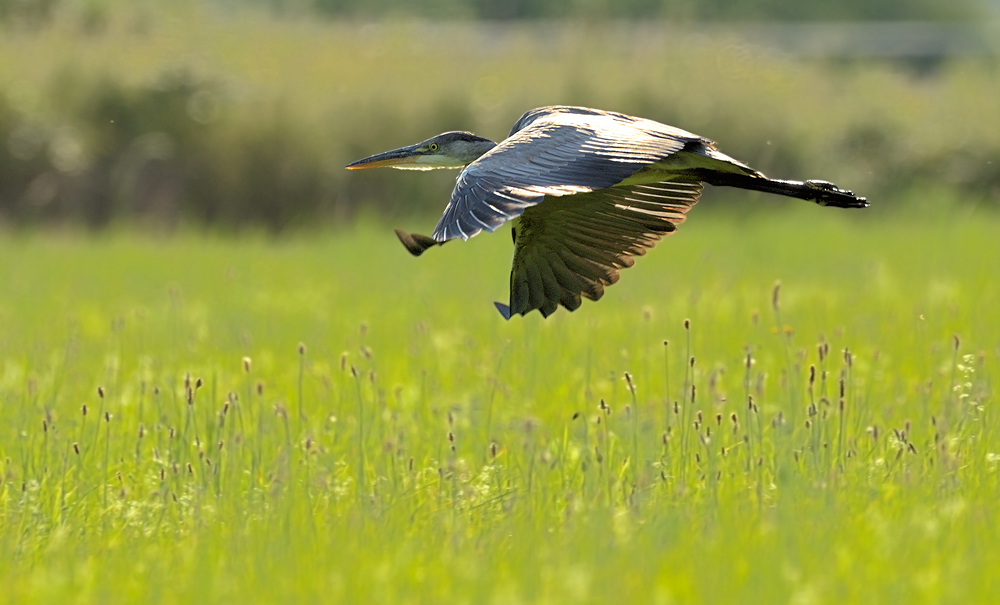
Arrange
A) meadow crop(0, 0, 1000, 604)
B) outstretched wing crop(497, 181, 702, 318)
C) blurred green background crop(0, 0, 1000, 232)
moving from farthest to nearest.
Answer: blurred green background crop(0, 0, 1000, 232) < outstretched wing crop(497, 181, 702, 318) < meadow crop(0, 0, 1000, 604)

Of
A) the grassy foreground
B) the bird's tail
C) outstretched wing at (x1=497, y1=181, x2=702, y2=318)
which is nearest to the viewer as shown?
the grassy foreground

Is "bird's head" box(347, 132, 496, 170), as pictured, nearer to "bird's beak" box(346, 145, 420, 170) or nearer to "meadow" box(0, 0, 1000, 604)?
"bird's beak" box(346, 145, 420, 170)

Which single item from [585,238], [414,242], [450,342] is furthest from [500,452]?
[450,342]

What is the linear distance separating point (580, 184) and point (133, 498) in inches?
68.7

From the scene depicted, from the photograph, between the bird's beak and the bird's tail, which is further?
the bird's beak

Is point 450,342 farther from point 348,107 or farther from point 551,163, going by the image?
point 348,107

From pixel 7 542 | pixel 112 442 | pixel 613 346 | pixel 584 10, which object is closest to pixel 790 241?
pixel 613 346

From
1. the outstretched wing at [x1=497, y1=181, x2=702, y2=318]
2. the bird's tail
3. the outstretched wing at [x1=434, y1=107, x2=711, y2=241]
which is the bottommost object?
the outstretched wing at [x1=497, y1=181, x2=702, y2=318]

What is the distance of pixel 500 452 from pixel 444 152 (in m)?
1.40

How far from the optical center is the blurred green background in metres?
14.8

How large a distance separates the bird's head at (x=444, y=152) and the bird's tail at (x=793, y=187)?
101 centimetres

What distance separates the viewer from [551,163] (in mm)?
4473

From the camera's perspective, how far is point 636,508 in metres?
4.10

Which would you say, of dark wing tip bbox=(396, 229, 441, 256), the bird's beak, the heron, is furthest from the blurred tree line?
dark wing tip bbox=(396, 229, 441, 256)
